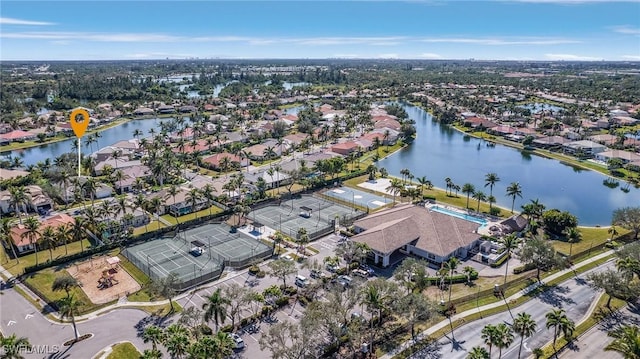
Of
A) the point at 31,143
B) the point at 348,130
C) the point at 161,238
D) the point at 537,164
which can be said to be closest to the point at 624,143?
the point at 537,164

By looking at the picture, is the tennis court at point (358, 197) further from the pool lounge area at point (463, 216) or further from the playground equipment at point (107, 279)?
the playground equipment at point (107, 279)

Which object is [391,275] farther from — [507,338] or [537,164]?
[537,164]

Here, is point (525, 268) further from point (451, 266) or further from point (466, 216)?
point (466, 216)

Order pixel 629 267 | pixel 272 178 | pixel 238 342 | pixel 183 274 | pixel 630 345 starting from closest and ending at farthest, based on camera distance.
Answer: pixel 630 345 < pixel 238 342 < pixel 629 267 < pixel 183 274 < pixel 272 178

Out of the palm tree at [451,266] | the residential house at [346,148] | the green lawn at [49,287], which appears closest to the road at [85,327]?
the green lawn at [49,287]

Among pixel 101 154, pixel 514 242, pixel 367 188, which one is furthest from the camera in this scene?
pixel 101 154

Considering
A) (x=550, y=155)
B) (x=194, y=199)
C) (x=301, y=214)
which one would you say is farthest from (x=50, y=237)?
(x=550, y=155)

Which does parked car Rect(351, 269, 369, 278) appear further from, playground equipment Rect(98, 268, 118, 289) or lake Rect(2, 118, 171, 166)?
lake Rect(2, 118, 171, 166)

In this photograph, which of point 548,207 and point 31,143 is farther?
point 31,143
